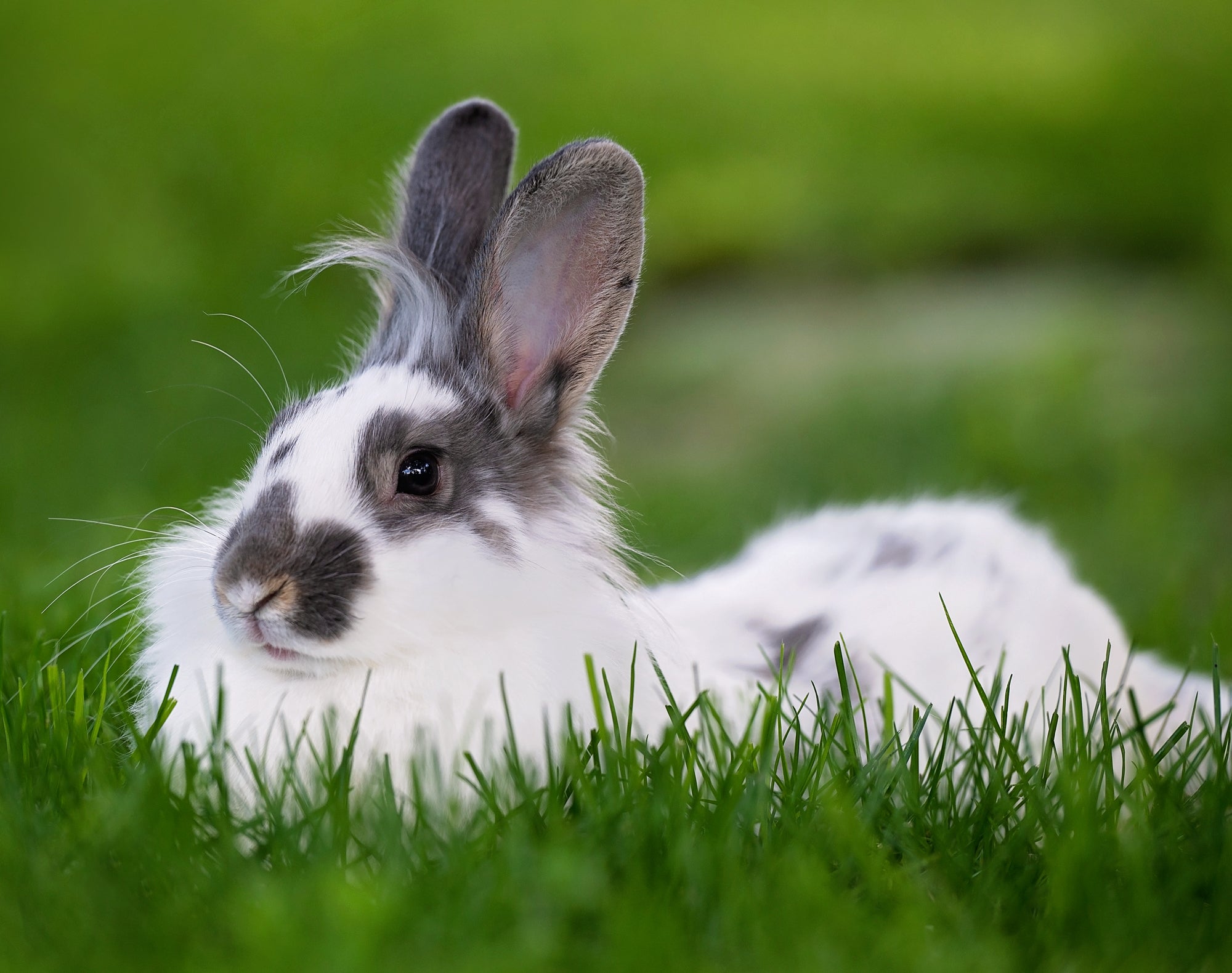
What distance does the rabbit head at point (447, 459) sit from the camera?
228cm

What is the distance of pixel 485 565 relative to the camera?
237 cm

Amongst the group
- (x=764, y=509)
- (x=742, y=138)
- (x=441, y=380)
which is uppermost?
(x=742, y=138)

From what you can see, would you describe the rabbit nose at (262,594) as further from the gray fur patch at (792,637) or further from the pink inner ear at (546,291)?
the gray fur patch at (792,637)

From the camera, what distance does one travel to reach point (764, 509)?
5.92m

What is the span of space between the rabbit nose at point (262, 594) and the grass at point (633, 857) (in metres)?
0.28

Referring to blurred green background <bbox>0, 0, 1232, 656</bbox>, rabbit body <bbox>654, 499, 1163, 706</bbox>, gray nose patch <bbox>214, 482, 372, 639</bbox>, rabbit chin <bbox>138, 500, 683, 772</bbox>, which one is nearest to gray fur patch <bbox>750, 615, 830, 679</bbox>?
rabbit body <bbox>654, 499, 1163, 706</bbox>

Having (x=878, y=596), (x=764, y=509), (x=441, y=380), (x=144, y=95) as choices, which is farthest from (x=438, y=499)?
(x=144, y=95)

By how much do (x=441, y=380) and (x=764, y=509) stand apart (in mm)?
3478

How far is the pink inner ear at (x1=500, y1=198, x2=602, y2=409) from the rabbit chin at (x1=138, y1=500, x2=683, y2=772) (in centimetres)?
43

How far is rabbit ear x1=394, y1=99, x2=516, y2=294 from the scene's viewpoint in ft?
10.1

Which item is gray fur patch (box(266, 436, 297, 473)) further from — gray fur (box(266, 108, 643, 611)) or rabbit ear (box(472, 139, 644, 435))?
rabbit ear (box(472, 139, 644, 435))

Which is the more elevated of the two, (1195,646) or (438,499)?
(1195,646)

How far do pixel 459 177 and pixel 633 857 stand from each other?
5.81 feet

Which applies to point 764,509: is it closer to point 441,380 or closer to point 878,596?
point 878,596
